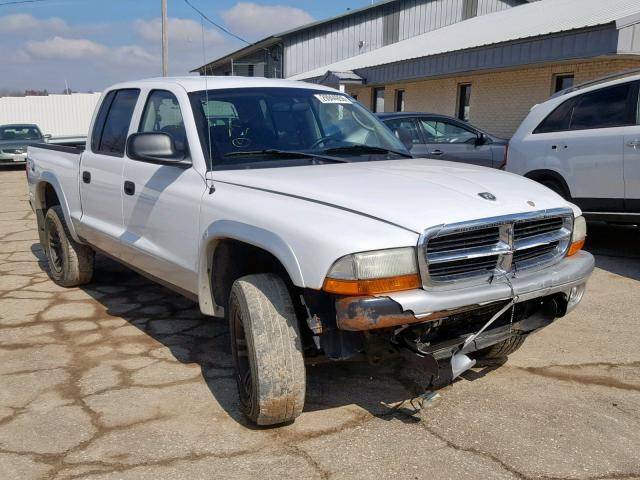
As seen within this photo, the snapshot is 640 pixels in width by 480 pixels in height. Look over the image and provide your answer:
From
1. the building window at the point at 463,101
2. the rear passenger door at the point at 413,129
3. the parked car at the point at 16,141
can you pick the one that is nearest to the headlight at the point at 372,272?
the rear passenger door at the point at 413,129

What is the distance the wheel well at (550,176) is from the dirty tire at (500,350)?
3570mm

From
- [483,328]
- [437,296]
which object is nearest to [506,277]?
[483,328]

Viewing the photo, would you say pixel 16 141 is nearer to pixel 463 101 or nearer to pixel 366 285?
pixel 463 101

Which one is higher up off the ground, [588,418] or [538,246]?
[538,246]

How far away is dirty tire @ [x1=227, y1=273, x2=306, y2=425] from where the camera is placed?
122 inches

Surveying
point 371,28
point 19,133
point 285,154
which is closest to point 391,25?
point 371,28

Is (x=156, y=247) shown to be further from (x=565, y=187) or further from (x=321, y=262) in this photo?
(x=565, y=187)

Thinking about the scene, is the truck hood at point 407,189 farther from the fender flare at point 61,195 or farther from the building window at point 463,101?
the building window at point 463,101

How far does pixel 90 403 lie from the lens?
12.1 feet

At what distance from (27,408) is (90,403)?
0.34 metres

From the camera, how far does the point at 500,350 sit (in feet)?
13.4

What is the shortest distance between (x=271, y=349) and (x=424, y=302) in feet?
2.59

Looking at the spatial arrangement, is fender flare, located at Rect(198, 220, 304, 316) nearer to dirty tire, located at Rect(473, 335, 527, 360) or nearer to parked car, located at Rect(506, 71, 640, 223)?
dirty tire, located at Rect(473, 335, 527, 360)

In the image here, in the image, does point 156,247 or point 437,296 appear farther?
point 156,247
